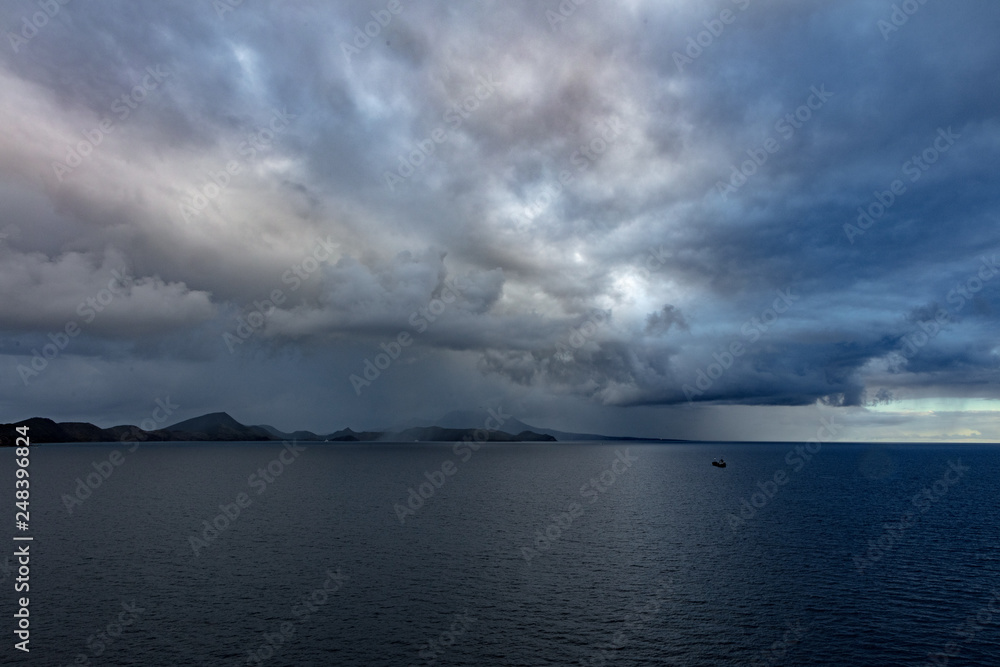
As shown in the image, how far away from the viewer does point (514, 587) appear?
212ft

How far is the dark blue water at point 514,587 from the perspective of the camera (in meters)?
48.1

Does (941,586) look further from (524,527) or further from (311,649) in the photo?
(311,649)

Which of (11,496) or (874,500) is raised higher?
(874,500)

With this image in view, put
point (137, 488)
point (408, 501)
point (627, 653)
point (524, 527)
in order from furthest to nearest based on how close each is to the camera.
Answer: point (137, 488) → point (408, 501) → point (524, 527) → point (627, 653)

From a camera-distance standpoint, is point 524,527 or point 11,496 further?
point 11,496

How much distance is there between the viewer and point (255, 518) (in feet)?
365

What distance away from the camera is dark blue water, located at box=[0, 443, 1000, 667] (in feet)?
158

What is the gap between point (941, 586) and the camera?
64.5m

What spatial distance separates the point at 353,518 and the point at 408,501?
2940 centimetres

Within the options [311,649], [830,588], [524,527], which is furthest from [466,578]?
[830,588]

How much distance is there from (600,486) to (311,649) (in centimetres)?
14362

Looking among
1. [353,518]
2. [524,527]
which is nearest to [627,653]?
[524,527]

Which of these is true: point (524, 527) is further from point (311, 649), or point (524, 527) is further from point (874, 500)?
point (874, 500)

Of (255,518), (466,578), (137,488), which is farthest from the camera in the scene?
(137,488)
